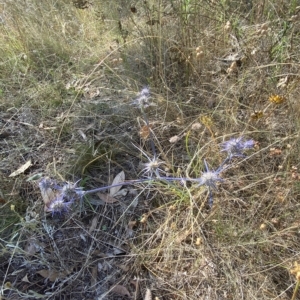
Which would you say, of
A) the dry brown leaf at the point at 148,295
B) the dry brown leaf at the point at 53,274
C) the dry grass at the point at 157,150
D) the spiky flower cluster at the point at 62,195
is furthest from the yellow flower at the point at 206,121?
the dry brown leaf at the point at 53,274

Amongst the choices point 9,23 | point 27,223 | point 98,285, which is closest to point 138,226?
point 98,285

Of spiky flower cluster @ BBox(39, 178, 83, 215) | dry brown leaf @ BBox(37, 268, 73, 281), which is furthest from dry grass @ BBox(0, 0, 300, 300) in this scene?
spiky flower cluster @ BBox(39, 178, 83, 215)

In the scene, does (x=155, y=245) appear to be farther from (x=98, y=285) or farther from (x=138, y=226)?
(x=98, y=285)

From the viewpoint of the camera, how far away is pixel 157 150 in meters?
1.84

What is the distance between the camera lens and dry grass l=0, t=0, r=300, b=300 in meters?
1.44

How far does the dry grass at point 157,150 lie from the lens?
1.44 metres

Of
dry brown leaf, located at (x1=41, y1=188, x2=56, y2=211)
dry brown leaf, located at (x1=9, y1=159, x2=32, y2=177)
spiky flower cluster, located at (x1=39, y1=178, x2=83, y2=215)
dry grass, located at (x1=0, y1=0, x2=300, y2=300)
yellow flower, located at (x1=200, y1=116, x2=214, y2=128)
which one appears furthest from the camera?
dry brown leaf, located at (x1=9, y1=159, x2=32, y2=177)

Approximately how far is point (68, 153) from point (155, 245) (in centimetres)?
67

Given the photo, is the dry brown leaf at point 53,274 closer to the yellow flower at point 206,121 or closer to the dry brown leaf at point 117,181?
the dry brown leaf at point 117,181

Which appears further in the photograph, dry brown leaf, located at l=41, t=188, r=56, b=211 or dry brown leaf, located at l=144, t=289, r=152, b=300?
dry brown leaf, located at l=41, t=188, r=56, b=211

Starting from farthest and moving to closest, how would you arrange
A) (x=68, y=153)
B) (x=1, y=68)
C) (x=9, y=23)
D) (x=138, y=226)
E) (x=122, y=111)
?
(x=9, y=23) → (x=1, y=68) → (x=122, y=111) → (x=68, y=153) → (x=138, y=226)

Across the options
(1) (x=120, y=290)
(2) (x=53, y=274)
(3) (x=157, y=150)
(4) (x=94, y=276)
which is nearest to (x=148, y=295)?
(1) (x=120, y=290)

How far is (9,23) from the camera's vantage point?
2568 mm

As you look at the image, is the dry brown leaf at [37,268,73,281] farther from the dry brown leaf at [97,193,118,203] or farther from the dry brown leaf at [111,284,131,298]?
the dry brown leaf at [97,193,118,203]
